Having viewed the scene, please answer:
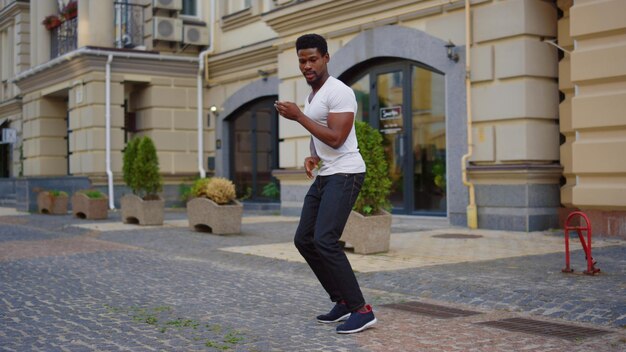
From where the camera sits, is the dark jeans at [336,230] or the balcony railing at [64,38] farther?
the balcony railing at [64,38]

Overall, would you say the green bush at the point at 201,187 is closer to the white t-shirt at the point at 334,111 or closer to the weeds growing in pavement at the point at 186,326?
the weeds growing in pavement at the point at 186,326

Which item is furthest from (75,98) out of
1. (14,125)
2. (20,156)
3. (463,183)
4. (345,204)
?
(345,204)

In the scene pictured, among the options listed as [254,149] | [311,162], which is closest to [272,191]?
[254,149]

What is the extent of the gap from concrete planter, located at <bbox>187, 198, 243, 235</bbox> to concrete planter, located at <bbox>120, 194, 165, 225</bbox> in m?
2.22

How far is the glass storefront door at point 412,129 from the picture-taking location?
47.0 ft

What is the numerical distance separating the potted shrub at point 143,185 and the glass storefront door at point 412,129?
4651 millimetres

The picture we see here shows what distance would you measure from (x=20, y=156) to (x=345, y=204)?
24.3 m

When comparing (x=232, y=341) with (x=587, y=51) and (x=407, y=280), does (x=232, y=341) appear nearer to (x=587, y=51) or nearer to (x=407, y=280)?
(x=407, y=280)

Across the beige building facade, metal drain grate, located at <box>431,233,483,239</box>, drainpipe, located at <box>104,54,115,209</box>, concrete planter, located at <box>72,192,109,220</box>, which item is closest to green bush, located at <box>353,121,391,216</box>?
metal drain grate, located at <box>431,233,483,239</box>

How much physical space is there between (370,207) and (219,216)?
4.06 meters

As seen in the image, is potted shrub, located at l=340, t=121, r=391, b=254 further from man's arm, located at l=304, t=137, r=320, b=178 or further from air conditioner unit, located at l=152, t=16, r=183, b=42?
air conditioner unit, located at l=152, t=16, r=183, b=42

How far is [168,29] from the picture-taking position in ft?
68.9

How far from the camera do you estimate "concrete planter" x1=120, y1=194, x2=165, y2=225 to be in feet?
51.1

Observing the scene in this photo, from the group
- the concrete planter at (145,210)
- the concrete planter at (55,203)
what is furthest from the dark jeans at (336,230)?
the concrete planter at (55,203)
